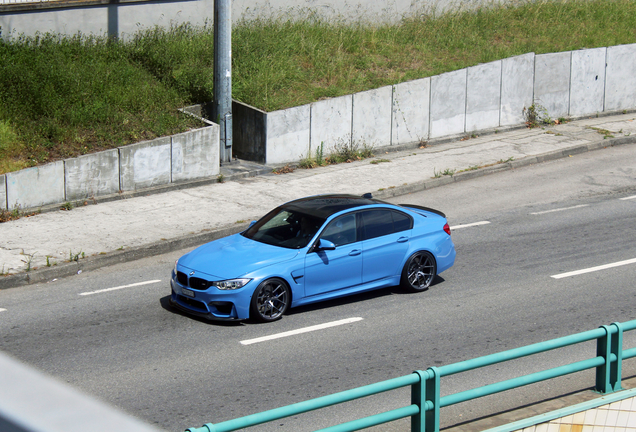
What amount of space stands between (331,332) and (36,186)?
812 cm

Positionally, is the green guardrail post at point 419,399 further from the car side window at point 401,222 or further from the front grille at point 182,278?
the car side window at point 401,222

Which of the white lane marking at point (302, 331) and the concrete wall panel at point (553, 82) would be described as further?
the concrete wall panel at point (553, 82)

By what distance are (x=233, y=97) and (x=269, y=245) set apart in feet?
32.8

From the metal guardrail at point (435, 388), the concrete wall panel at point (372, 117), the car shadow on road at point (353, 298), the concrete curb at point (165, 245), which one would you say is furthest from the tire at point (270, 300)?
the concrete wall panel at point (372, 117)

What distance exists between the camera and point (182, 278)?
9.71 m

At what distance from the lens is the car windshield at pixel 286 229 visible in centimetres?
1012

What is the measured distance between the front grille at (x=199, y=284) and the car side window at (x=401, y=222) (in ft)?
9.68

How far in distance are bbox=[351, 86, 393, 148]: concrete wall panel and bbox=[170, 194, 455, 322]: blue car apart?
8.59 m

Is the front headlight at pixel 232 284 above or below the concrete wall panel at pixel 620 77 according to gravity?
below

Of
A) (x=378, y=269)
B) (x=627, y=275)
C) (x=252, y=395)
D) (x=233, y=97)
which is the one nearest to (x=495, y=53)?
(x=233, y=97)

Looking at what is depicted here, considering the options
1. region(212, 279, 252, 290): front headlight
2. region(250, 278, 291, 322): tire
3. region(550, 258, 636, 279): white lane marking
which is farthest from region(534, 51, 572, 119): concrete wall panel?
region(212, 279, 252, 290): front headlight

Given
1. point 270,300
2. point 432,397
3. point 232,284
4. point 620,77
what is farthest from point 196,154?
point 620,77

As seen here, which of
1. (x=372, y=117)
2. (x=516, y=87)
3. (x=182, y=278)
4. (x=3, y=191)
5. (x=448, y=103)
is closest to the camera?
(x=182, y=278)

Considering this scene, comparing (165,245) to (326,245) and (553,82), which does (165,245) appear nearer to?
(326,245)
